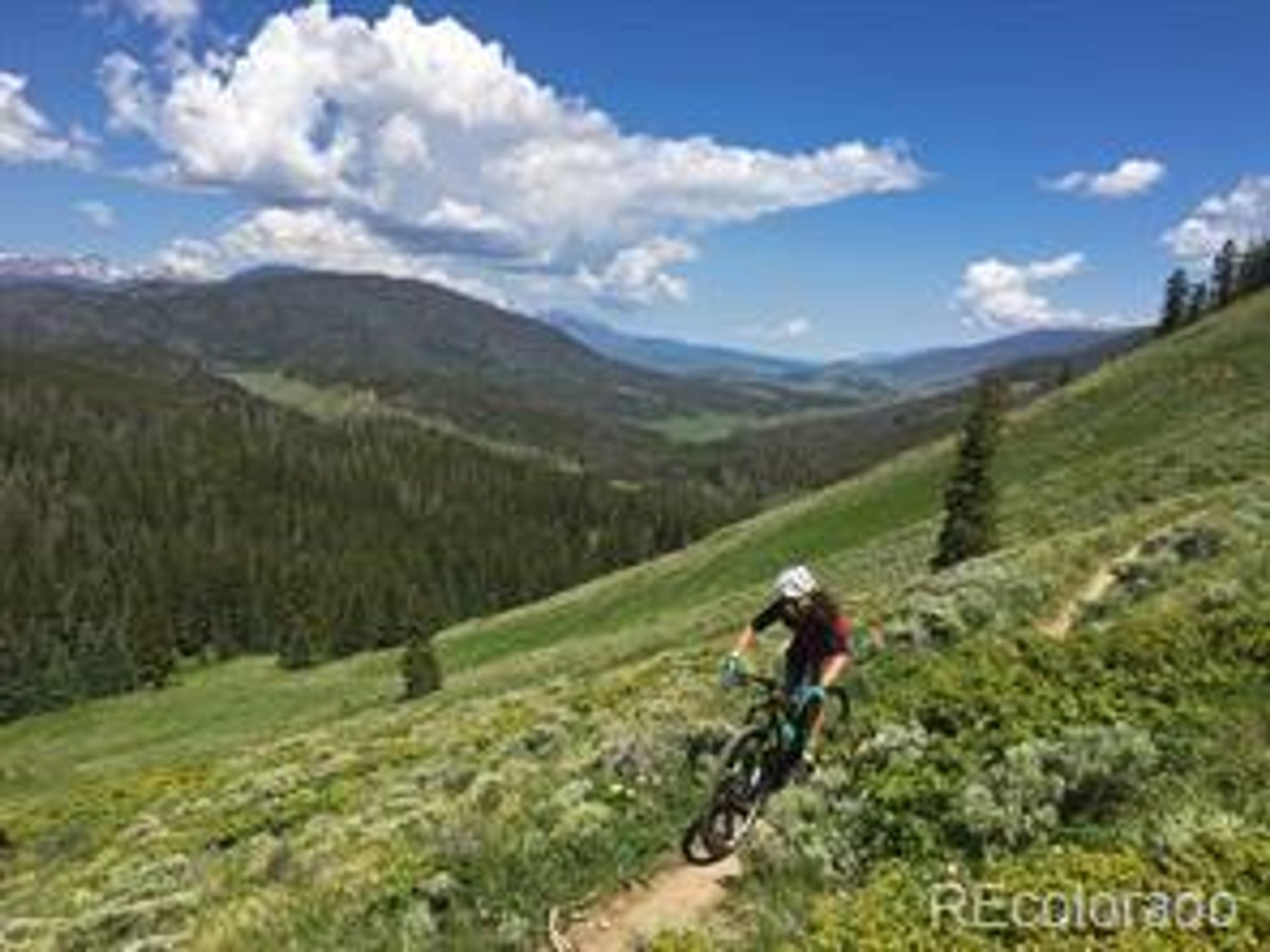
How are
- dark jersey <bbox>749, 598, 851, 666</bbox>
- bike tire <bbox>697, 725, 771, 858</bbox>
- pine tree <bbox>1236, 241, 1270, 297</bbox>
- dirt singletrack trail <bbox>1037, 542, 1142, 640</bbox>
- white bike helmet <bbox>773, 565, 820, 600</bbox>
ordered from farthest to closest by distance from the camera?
pine tree <bbox>1236, 241, 1270, 297</bbox>, dirt singletrack trail <bbox>1037, 542, 1142, 640</bbox>, dark jersey <bbox>749, 598, 851, 666</bbox>, white bike helmet <bbox>773, 565, 820, 600</bbox>, bike tire <bbox>697, 725, 771, 858</bbox>

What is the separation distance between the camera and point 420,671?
6719 cm

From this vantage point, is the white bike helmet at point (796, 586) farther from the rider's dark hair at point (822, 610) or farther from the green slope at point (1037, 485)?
the green slope at point (1037, 485)

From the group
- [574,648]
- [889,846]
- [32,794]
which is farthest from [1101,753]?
[32,794]

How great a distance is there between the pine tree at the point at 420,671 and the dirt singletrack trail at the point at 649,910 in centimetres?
5317

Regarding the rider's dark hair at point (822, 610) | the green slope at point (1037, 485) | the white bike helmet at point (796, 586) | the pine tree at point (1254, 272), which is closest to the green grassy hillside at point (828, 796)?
the rider's dark hair at point (822, 610)

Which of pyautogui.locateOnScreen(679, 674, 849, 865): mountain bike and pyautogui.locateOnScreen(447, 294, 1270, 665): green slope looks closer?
pyautogui.locateOnScreen(679, 674, 849, 865): mountain bike

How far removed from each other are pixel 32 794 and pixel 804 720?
71050 millimetres

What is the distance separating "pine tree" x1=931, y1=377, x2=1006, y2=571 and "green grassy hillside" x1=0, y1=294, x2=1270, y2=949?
29.4 ft

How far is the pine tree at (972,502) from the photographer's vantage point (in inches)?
1937

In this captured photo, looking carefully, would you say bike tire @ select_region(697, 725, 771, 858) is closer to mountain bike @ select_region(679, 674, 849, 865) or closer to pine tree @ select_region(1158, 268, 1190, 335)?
mountain bike @ select_region(679, 674, 849, 865)

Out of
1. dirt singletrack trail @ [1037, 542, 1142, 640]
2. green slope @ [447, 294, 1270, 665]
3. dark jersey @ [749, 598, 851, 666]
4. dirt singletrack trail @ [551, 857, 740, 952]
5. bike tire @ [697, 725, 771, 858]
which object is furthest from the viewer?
green slope @ [447, 294, 1270, 665]

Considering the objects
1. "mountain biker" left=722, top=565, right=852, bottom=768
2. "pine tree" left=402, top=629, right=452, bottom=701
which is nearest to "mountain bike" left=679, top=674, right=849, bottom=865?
"mountain biker" left=722, top=565, right=852, bottom=768

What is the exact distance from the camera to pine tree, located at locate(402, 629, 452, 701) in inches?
2608

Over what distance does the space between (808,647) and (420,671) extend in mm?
55229
